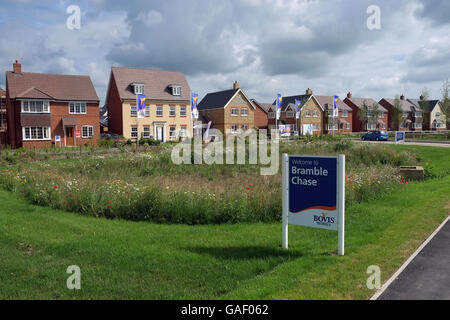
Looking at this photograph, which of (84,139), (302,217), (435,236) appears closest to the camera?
(302,217)

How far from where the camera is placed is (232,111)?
198 ft

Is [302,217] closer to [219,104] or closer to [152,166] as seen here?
[152,166]

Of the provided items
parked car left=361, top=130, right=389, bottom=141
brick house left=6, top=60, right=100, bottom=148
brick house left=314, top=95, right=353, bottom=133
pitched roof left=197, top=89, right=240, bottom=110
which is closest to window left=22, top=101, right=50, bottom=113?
brick house left=6, top=60, right=100, bottom=148

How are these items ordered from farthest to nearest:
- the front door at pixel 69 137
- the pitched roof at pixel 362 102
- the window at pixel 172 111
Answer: the pitched roof at pixel 362 102, the window at pixel 172 111, the front door at pixel 69 137

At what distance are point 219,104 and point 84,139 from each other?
23.8 meters

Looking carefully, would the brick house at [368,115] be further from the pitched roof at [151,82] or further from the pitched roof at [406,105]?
the pitched roof at [151,82]

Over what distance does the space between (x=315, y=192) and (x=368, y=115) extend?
7633 centimetres

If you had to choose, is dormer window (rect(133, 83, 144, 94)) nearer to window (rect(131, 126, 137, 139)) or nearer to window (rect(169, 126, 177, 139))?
window (rect(131, 126, 137, 139))

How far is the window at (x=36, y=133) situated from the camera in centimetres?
4084

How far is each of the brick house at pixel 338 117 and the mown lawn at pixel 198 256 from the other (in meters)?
64.5

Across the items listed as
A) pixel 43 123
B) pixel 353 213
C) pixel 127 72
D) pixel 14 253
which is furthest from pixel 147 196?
pixel 127 72

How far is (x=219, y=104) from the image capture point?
61.3 meters

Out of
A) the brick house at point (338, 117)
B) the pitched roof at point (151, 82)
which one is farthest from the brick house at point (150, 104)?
the brick house at point (338, 117)
